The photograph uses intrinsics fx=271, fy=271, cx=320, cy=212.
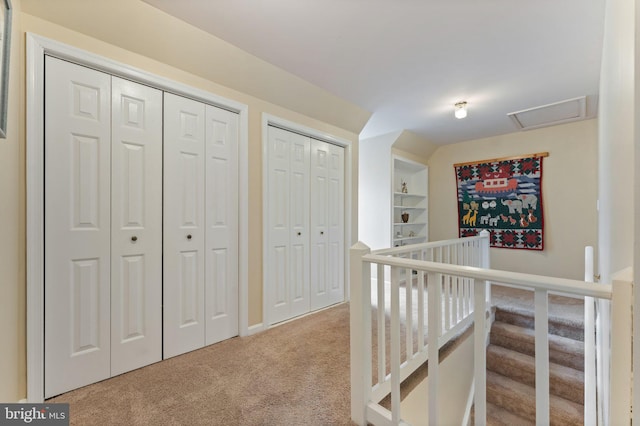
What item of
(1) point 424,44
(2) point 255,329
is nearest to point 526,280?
(1) point 424,44

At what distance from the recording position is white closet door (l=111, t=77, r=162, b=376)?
174cm

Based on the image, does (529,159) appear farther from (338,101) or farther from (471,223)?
(338,101)

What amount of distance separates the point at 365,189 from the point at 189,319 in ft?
10.7

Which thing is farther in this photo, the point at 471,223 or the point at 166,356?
the point at 471,223

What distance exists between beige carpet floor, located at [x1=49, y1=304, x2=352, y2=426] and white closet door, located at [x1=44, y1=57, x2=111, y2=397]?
0.22 meters

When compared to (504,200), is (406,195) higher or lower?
higher

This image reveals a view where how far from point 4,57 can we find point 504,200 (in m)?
5.23

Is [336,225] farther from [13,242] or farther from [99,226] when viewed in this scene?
[13,242]

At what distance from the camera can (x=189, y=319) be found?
206cm

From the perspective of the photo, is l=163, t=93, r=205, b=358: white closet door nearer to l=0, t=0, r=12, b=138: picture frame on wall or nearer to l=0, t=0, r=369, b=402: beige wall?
l=0, t=0, r=369, b=402: beige wall

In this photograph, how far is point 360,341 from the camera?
54.7 inches

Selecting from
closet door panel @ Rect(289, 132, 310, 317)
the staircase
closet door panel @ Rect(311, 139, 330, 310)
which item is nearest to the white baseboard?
closet door panel @ Rect(289, 132, 310, 317)

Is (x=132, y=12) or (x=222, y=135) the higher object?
(x=132, y=12)

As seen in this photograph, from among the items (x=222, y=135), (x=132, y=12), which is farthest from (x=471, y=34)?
(x=132, y=12)
